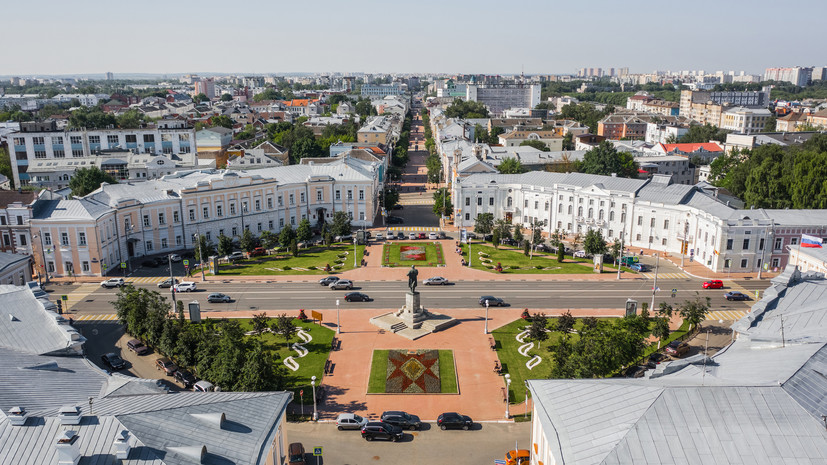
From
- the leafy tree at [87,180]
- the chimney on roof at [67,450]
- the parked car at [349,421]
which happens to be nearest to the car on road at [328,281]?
the parked car at [349,421]

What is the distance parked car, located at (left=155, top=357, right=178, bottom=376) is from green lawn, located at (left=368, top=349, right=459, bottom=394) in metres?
15.6

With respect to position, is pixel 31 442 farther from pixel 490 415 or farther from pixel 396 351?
pixel 396 351

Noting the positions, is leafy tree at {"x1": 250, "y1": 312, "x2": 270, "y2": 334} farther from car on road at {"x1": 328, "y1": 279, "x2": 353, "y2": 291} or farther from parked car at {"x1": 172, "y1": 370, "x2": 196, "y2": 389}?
car on road at {"x1": 328, "y1": 279, "x2": 353, "y2": 291}

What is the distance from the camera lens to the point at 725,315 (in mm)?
58938

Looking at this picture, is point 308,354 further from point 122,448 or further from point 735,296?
point 735,296

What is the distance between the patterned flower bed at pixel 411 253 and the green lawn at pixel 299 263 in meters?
5.63

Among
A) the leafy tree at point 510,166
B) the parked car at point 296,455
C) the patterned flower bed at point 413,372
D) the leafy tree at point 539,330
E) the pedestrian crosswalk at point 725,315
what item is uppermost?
the leafy tree at point 510,166

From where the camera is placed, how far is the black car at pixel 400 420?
3912 cm

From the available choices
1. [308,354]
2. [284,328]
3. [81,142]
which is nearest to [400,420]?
[308,354]

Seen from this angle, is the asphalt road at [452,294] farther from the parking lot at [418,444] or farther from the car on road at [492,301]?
the parking lot at [418,444]

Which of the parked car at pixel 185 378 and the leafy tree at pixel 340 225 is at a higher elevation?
the leafy tree at pixel 340 225

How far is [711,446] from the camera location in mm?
23141

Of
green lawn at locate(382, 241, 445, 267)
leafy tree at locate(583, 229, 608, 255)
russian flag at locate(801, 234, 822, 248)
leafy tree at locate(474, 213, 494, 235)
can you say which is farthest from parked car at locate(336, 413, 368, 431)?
russian flag at locate(801, 234, 822, 248)

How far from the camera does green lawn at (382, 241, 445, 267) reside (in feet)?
253
